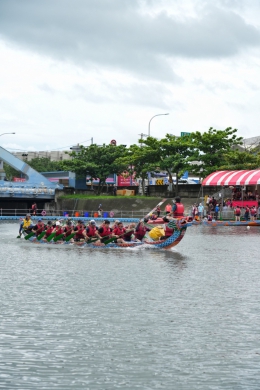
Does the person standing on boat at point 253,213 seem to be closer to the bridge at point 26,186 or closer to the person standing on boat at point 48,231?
the person standing on boat at point 48,231

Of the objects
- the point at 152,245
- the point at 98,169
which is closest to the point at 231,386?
the point at 152,245

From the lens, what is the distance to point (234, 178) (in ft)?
183

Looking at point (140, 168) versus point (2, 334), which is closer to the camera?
point (2, 334)

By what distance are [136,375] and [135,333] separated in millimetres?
2449

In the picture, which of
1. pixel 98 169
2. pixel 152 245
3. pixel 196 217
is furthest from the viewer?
pixel 98 169

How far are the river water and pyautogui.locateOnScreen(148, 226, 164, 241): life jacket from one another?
590cm

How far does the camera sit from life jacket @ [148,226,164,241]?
29180mm

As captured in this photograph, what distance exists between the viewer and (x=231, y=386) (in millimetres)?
9359

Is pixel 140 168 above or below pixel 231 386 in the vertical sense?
above

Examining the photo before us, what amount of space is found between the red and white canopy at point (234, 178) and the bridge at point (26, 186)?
23.3 metres

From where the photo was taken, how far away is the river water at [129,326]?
32.2 feet

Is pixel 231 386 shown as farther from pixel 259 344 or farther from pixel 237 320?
pixel 237 320

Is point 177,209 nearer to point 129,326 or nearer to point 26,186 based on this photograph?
point 129,326

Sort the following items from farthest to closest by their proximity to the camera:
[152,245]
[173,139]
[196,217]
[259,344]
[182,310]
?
[173,139]
[196,217]
[152,245]
[182,310]
[259,344]
